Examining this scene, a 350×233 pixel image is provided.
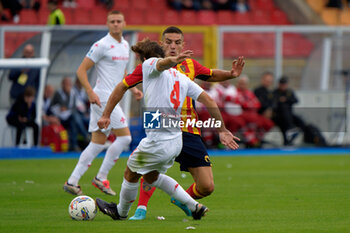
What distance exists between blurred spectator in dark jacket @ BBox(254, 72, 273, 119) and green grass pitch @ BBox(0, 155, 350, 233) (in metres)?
3.92

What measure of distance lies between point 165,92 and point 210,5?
19.1m

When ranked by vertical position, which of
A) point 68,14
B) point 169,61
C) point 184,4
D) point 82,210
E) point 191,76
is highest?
point 169,61

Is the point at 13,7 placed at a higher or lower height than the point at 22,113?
higher

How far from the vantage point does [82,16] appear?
22.8 m

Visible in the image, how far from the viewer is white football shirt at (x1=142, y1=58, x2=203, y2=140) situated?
6.15 metres

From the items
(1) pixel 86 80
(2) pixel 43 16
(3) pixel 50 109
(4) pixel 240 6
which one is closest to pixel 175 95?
(1) pixel 86 80

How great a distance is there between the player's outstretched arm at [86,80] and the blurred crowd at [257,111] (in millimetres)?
8165

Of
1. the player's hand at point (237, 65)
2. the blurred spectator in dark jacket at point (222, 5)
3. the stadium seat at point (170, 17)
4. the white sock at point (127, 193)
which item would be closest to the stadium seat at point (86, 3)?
the stadium seat at point (170, 17)

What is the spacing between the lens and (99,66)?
30.9ft

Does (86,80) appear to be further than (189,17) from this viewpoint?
No

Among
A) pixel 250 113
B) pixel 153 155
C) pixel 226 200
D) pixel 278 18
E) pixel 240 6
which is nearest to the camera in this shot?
pixel 153 155

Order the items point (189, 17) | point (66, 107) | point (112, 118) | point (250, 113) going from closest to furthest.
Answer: point (112, 118) → point (66, 107) → point (250, 113) → point (189, 17)

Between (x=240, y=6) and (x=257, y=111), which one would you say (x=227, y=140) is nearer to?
(x=257, y=111)

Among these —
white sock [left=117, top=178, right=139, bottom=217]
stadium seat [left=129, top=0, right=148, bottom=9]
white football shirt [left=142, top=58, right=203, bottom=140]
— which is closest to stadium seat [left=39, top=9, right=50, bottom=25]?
stadium seat [left=129, top=0, right=148, bottom=9]
